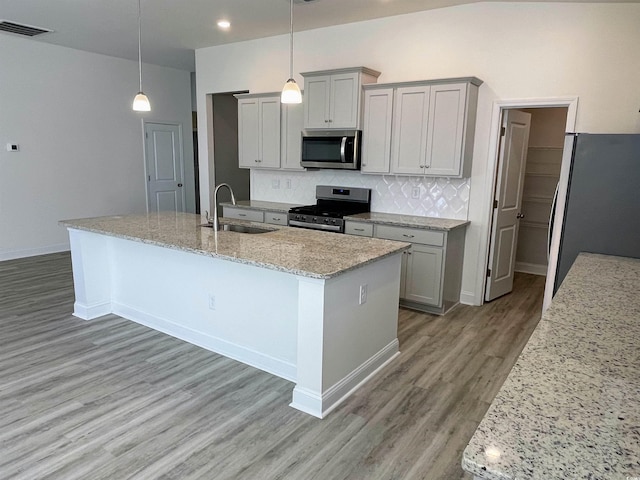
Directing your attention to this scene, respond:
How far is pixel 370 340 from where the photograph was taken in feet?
9.66

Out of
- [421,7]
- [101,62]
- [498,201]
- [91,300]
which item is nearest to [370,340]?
[498,201]

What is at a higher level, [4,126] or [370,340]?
[4,126]

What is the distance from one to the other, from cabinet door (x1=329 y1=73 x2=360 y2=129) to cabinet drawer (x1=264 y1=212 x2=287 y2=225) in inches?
46.9

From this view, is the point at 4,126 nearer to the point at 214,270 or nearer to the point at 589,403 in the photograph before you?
the point at 214,270

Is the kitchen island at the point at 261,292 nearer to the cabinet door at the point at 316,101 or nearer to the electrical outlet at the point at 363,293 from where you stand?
the electrical outlet at the point at 363,293

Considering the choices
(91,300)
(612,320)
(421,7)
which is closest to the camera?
(612,320)

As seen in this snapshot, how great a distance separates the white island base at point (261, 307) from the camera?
2.52m

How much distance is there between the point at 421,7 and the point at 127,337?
13.3ft

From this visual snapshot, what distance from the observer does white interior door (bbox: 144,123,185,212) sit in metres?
7.44

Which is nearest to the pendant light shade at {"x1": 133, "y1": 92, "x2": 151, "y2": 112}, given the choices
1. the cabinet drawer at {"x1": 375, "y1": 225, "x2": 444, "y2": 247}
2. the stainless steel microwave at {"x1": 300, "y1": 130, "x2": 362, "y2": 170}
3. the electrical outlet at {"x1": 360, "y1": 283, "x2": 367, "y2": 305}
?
the stainless steel microwave at {"x1": 300, "y1": 130, "x2": 362, "y2": 170}

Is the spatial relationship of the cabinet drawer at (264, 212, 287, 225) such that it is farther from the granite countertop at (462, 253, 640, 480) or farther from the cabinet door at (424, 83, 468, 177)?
the granite countertop at (462, 253, 640, 480)

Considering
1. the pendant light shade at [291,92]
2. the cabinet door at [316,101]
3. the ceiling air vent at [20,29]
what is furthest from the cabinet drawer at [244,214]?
the ceiling air vent at [20,29]

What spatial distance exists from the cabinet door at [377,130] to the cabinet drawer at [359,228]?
61cm

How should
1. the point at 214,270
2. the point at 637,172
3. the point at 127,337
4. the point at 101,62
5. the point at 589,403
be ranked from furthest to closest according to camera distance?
1. the point at 101,62
2. the point at 127,337
3. the point at 214,270
4. the point at 637,172
5. the point at 589,403
